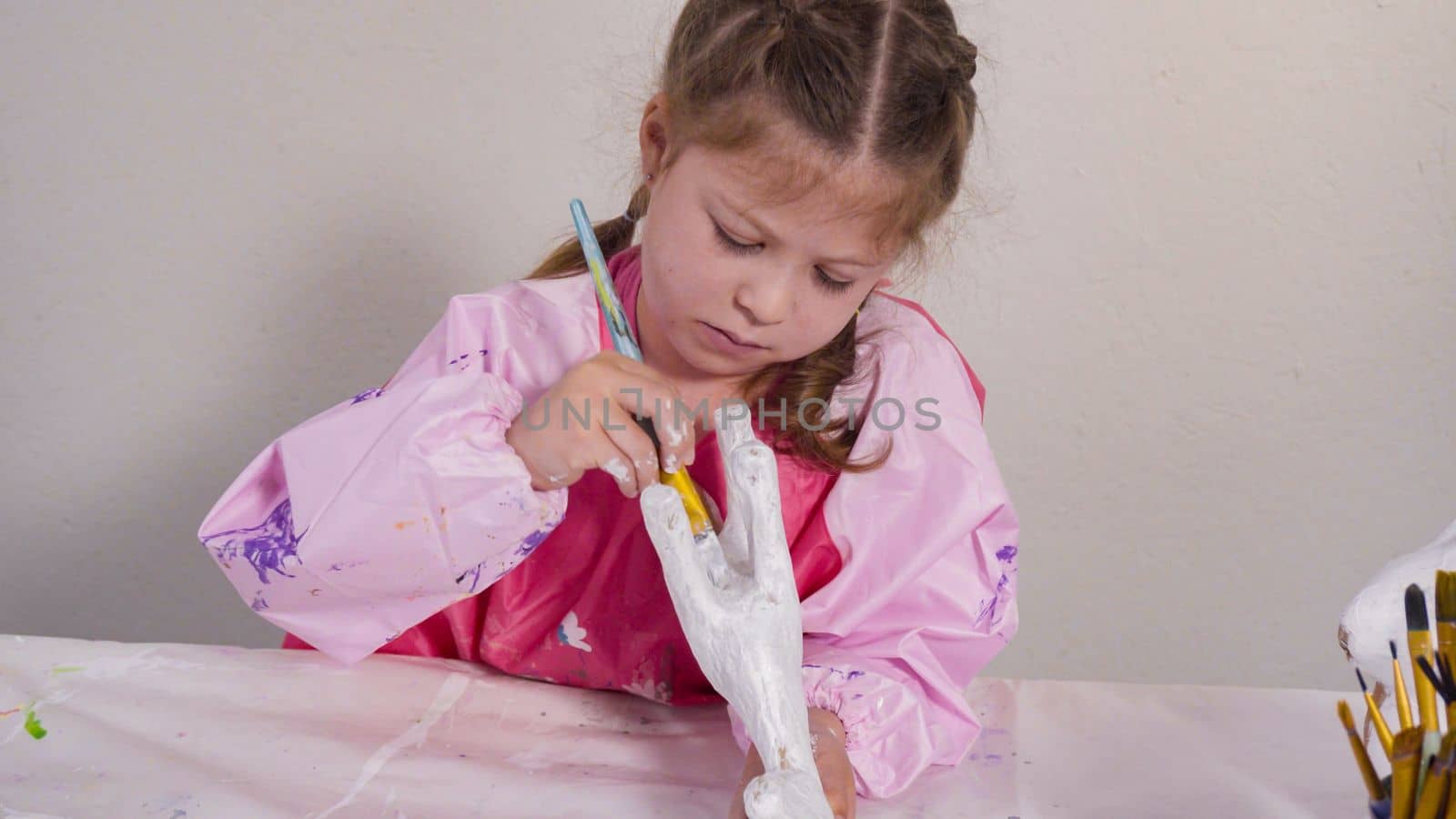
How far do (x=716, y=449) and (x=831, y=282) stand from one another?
14cm

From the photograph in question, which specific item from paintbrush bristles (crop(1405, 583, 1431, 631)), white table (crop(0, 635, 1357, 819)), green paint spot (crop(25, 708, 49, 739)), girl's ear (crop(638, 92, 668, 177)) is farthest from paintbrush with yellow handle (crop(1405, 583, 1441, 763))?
green paint spot (crop(25, 708, 49, 739))

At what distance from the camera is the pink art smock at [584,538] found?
26.9 inches

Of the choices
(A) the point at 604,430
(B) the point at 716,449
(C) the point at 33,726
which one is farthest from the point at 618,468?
(C) the point at 33,726

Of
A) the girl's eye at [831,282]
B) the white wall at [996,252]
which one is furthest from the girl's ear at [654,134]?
the white wall at [996,252]

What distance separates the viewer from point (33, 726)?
67cm

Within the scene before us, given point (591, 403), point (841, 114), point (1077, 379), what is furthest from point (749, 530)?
point (1077, 379)

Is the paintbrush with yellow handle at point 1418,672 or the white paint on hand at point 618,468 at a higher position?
the paintbrush with yellow handle at point 1418,672

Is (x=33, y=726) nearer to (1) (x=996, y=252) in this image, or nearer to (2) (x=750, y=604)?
(2) (x=750, y=604)

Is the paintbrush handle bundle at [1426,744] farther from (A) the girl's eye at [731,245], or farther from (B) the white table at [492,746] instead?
(A) the girl's eye at [731,245]

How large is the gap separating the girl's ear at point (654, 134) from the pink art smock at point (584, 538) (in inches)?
3.6

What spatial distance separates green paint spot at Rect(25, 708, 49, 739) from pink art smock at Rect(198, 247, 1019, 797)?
12 cm

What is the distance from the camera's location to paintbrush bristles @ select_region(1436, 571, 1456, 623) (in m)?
0.44

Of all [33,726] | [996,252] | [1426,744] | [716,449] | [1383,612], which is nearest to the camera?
[1426,744]

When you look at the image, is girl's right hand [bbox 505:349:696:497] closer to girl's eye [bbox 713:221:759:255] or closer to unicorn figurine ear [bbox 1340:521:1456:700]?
girl's eye [bbox 713:221:759:255]
